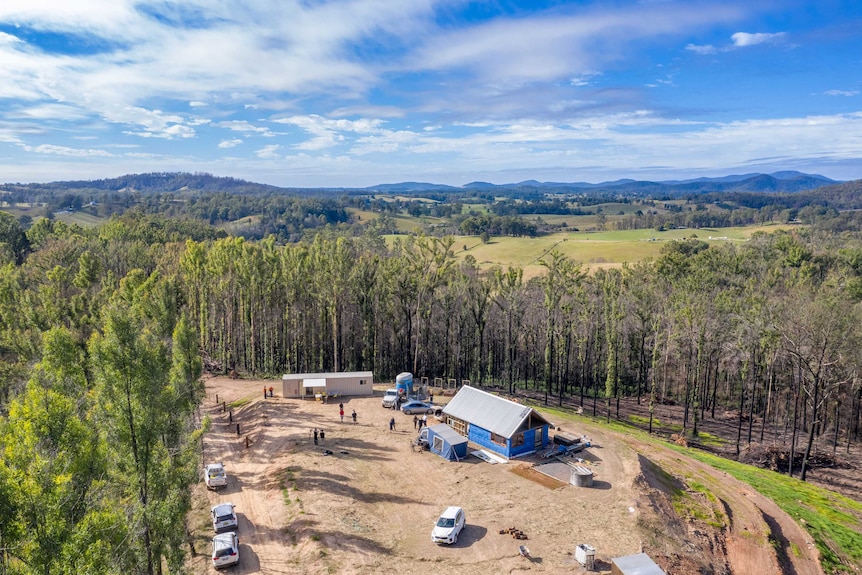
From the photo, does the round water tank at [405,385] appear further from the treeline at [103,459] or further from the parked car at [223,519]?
the parked car at [223,519]

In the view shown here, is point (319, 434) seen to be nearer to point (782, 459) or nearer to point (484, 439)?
point (484, 439)

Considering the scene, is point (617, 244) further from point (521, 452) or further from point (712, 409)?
point (521, 452)

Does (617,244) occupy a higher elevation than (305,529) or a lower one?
higher

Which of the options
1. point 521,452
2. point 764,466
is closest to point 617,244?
point 764,466

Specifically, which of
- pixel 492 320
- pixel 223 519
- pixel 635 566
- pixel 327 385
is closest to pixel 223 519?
pixel 223 519

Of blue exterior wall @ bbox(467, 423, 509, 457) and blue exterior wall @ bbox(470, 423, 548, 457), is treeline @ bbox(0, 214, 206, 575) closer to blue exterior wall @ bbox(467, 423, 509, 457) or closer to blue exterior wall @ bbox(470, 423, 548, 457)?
blue exterior wall @ bbox(467, 423, 509, 457)

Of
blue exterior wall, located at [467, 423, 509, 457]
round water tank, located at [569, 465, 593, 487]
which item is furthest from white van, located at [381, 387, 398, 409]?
round water tank, located at [569, 465, 593, 487]
